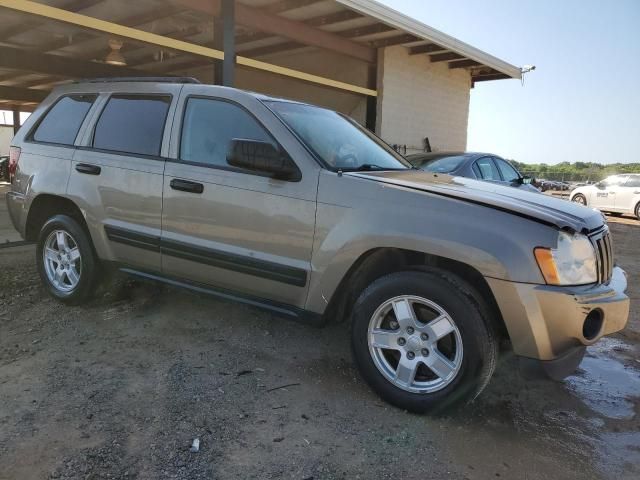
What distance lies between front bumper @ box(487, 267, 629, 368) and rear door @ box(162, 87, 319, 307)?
3.92 feet

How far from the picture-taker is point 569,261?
8.55 ft

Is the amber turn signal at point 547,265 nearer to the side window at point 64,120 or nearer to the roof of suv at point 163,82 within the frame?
the roof of suv at point 163,82

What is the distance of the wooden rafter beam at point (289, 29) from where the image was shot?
324 inches

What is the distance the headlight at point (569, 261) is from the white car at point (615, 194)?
1458 centimetres

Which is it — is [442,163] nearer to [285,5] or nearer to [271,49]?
[285,5]

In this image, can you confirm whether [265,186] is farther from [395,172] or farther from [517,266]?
[517,266]

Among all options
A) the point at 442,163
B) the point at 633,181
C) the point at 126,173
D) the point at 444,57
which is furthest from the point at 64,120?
the point at 633,181

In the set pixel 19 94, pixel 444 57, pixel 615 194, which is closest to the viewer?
pixel 444 57

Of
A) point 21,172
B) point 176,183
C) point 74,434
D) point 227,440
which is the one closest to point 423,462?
point 227,440

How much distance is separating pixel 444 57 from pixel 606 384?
11.0m

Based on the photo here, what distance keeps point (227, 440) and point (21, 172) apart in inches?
134

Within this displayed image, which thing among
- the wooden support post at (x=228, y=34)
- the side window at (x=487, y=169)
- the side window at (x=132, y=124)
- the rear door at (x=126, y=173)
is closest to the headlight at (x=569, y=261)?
the rear door at (x=126, y=173)

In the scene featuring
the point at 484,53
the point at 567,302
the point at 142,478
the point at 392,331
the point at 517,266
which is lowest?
the point at 142,478

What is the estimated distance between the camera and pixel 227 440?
2535 millimetres
